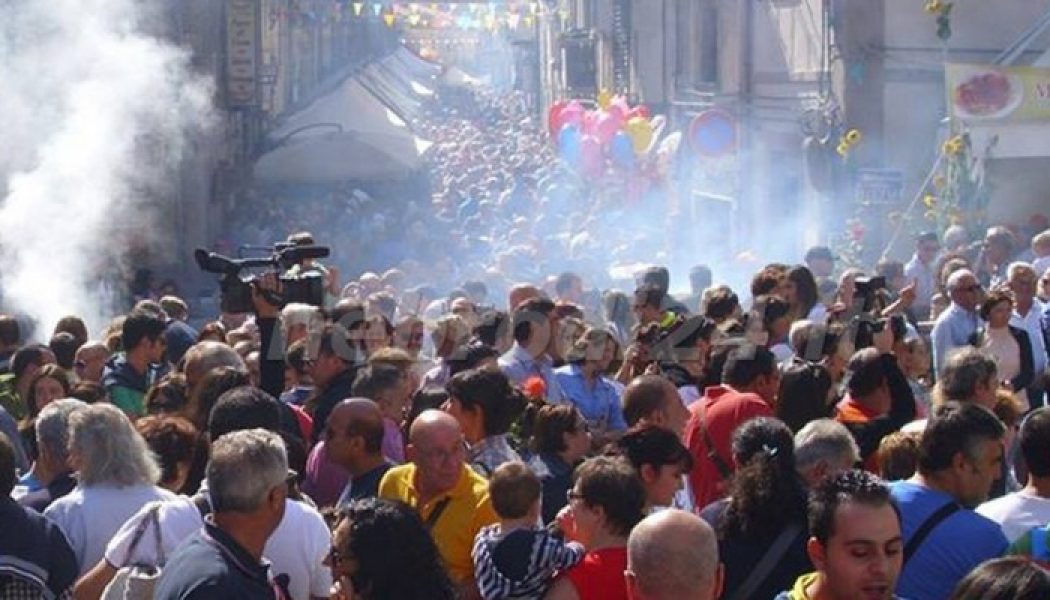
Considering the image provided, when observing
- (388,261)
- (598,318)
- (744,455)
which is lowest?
(388,261)

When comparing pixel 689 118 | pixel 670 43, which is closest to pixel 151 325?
pixel 689 118

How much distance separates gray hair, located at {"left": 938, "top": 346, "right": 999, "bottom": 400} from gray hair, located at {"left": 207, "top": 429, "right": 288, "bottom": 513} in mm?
3324

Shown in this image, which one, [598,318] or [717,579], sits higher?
[717,579]

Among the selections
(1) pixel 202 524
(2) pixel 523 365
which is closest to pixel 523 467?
(1) pixel 202 524

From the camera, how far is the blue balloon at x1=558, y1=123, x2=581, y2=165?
3092 centimetres

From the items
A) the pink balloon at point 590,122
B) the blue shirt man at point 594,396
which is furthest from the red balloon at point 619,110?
the blue shirt man at point 594,396

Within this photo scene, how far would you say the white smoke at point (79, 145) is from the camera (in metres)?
18.0

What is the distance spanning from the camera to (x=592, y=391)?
8.62 meters

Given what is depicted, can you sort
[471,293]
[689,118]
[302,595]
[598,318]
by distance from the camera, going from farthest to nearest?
[689,118], [471,293], [598,318], [302,595]

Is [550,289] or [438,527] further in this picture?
[550,289]

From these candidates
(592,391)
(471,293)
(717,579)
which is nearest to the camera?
(717,579)

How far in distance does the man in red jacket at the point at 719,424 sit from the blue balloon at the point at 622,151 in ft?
70.4

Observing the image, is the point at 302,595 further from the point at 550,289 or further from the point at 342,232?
the point at 342,232

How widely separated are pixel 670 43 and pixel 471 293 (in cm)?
2000
